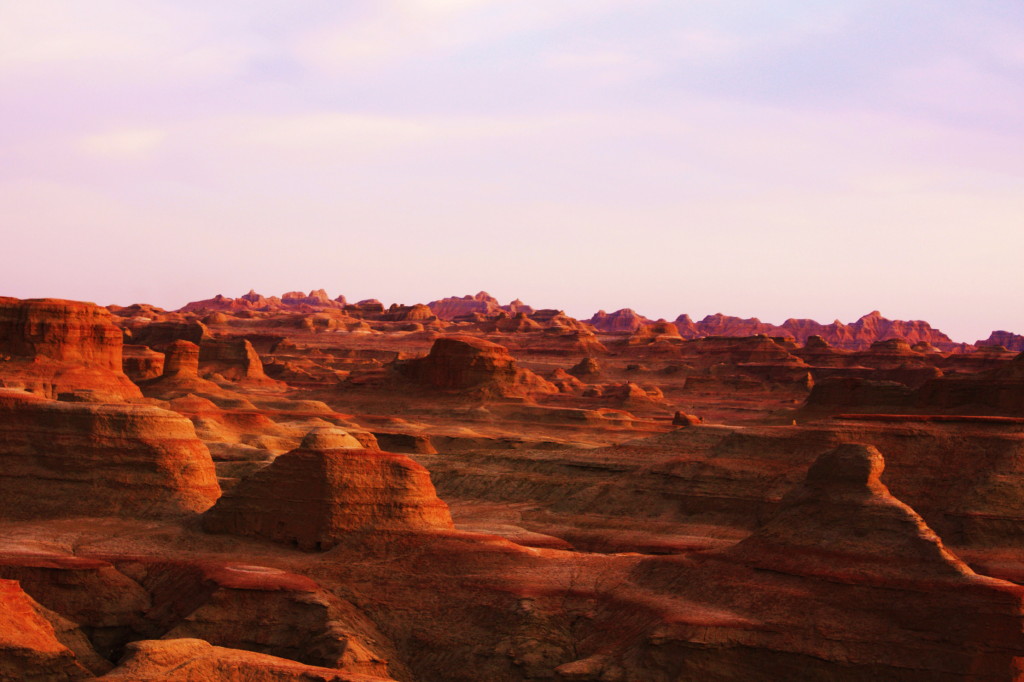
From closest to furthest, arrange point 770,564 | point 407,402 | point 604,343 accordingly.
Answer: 1. point 770,564
2. point 407,402
3. point 604,343

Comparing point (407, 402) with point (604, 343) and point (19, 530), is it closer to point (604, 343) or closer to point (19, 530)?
point (19, 530)

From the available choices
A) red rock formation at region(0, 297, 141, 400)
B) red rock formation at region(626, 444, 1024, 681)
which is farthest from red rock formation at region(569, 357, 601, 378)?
red rock formation at region(626, 444, 1024, 681)

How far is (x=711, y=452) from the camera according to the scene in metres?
51.5

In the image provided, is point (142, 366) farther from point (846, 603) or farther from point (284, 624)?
point (846, 603)

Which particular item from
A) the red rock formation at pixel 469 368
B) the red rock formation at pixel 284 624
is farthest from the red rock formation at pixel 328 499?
the red rock formation at pixel 469 368

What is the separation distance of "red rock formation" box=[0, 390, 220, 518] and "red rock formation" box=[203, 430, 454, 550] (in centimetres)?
409

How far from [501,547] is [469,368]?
53064 mm

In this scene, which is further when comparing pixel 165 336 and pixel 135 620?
pixel 165 336

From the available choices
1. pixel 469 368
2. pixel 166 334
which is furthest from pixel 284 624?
pixel 166 334

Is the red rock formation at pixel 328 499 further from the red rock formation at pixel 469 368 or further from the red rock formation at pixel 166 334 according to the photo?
the red rock formation at pixel 166 334

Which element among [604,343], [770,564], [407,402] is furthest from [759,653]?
[604,343]

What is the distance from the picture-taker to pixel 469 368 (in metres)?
86.6

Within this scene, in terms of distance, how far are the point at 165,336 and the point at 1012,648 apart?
112m

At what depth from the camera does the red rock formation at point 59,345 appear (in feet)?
217
